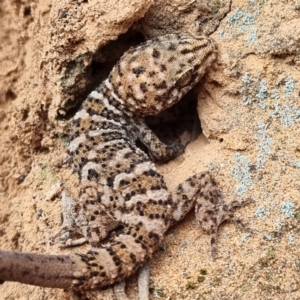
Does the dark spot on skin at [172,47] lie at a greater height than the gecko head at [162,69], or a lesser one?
greater

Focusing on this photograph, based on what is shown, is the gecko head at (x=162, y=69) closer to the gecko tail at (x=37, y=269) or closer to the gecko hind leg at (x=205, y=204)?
the gecko hind leg at (x=205, y=204)

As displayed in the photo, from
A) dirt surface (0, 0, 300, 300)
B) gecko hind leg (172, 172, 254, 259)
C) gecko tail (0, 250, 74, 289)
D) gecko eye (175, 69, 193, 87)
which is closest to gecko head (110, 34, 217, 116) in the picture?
gecko eye (175, 69, 193, 87)

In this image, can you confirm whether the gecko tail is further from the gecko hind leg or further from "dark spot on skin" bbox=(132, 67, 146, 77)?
"dark spot on skin" bbox=(132, 67, 146, 77)

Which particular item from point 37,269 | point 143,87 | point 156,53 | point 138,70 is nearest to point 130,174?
point 143,87

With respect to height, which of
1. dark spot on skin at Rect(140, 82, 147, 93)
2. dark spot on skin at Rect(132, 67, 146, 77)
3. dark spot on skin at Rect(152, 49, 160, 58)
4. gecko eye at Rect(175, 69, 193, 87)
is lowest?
dark spot on skin at Rect(140, 82, 147, 93)

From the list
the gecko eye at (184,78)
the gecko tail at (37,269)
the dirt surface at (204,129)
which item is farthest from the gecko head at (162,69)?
the gecko tail at (37,269)

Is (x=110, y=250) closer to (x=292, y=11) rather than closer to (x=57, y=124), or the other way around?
(x=57, y=124)

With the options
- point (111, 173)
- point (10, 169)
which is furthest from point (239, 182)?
point (10, 169)
